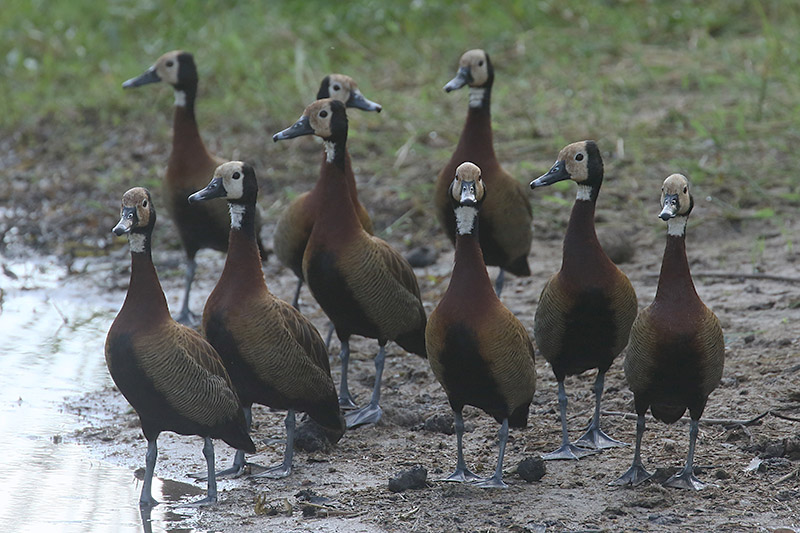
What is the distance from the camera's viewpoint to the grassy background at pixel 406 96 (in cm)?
869

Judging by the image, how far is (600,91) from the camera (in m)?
10.0

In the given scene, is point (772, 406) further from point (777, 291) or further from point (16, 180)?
point (16, 180)

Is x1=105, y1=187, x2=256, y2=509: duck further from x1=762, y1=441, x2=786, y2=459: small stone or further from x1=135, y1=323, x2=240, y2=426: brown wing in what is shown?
x1=762, y1=441, x2=786, y2=459: small stone

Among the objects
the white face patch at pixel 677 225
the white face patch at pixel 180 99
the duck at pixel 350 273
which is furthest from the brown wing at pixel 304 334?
the white face patch at pixel 180 99

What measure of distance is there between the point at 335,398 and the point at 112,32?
9.05m

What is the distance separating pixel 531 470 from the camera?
4.75 m

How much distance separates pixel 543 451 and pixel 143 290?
193 centimetres

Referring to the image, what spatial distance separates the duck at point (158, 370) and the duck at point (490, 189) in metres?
2.31

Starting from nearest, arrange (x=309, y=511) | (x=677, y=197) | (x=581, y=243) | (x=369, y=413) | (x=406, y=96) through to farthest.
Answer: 1. (x=309, y=511)
2. (x=677, y=197)
3. (x=581, y=243)
4. (x=369, y=413)
5. (x=406, y=96)

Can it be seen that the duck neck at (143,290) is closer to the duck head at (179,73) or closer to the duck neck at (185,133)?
the duck neck at (185,133)

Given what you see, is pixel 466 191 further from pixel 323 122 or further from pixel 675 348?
pixel 323 122

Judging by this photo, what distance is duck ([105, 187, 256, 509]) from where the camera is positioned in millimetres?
4555

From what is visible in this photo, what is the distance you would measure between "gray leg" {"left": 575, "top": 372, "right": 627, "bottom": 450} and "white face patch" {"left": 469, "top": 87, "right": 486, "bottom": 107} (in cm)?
225

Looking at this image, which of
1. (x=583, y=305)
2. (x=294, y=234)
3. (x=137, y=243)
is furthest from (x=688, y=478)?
(x=294, y=234)
